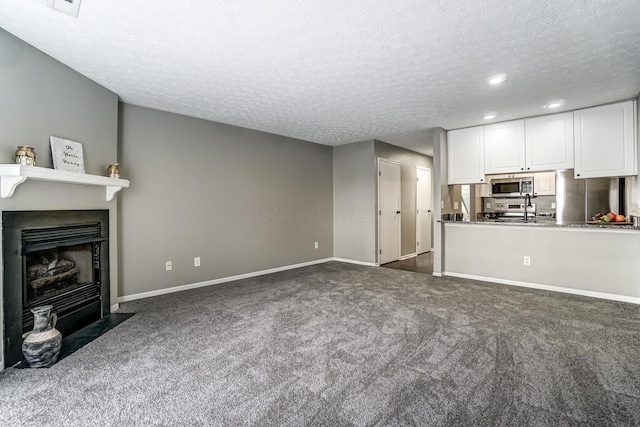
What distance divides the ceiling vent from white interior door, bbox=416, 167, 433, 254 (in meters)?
6.17

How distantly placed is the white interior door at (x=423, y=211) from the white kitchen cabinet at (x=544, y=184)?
2427 mm

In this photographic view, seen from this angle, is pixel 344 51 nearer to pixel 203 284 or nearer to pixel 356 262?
pixel 203 284

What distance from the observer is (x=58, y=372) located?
77.7 inches

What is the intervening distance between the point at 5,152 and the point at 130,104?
1606 millimetres

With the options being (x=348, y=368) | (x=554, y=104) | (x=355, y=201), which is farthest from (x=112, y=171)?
(x=554, y=104)

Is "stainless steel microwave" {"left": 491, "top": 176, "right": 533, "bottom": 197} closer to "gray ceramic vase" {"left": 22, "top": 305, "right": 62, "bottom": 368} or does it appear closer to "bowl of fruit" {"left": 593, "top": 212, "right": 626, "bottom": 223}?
"bowl of fruit" {"left": 593, "top": 212, "right": 626, "bottom": 223}

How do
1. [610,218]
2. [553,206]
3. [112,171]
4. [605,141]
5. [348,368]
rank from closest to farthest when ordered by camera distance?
[348,368] < [112,171] < [605,141] < [610,218] < [553,206]

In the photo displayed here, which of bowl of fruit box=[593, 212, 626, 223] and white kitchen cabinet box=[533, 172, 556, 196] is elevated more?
white kitchen cabinet box=[533, 172, 556, 196]

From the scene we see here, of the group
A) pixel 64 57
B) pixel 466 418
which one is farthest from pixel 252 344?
pixel 64 57

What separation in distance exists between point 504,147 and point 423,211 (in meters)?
2.85

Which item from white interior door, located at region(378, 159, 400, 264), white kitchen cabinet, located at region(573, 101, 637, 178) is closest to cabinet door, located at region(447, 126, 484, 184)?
white kitchen cabinet, located at region(573, 101, 637, 178)

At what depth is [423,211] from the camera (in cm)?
693

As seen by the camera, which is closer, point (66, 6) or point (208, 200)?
point (66, 6)

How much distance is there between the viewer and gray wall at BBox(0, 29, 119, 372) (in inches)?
84.4
